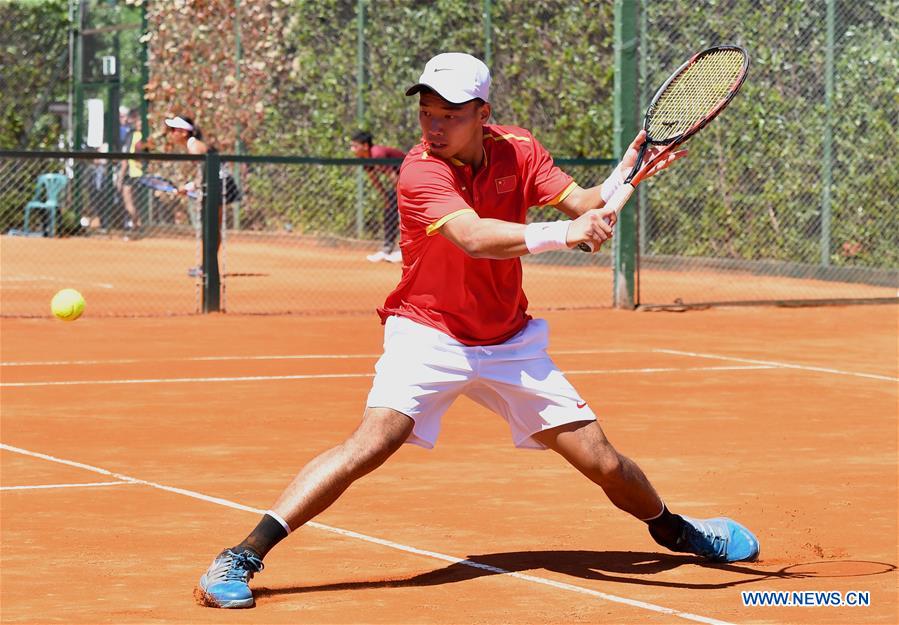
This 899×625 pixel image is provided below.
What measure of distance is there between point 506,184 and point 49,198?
21.7 metres

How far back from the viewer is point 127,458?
871 cm

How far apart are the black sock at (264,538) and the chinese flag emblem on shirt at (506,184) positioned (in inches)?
52.6

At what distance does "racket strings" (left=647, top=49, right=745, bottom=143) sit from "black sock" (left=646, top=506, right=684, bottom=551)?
4.34 feet

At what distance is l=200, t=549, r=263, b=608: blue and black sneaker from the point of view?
18.2 feet

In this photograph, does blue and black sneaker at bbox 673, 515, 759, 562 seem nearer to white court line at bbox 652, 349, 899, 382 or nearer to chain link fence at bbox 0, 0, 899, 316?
white court line at bbox 652, 349, 899, 382

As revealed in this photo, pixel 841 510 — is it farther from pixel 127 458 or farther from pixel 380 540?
pixel 127 458

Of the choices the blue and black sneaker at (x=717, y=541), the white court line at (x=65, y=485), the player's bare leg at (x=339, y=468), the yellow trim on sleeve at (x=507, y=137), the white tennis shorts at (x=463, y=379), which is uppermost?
the yellow trim on sleeve at (x=507, y=137)

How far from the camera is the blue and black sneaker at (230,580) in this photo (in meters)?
5.56

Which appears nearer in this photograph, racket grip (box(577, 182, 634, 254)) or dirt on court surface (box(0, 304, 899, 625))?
racket grip (box(577, 182, 634, 254))

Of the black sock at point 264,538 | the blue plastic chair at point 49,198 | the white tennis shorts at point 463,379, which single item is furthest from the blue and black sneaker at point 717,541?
the blue plastic chair at point 49,198

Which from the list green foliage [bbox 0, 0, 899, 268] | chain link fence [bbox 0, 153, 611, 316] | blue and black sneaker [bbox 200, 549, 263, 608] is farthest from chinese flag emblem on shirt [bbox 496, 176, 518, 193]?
green foliage [bbox 0, 0, 899, 268]

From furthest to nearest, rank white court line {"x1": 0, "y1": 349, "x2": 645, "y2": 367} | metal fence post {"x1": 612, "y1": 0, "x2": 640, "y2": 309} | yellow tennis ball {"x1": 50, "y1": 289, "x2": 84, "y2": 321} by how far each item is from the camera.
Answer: metal fence post {"x1": 612, "y1": 0, "x2": 640, "y2": 309}, yellow tennis ball {"x1": 50, "y1": 289, "x2": 84, "y2": 321}, white court line {"x1": 0, "y1": 349, "x2": 645, "y2": 367}

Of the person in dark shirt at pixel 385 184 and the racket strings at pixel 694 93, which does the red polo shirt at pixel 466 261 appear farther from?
the person in dark shirt at pixel 385 184

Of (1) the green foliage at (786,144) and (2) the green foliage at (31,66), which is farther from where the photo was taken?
(2) the green foliage at (31,66)
